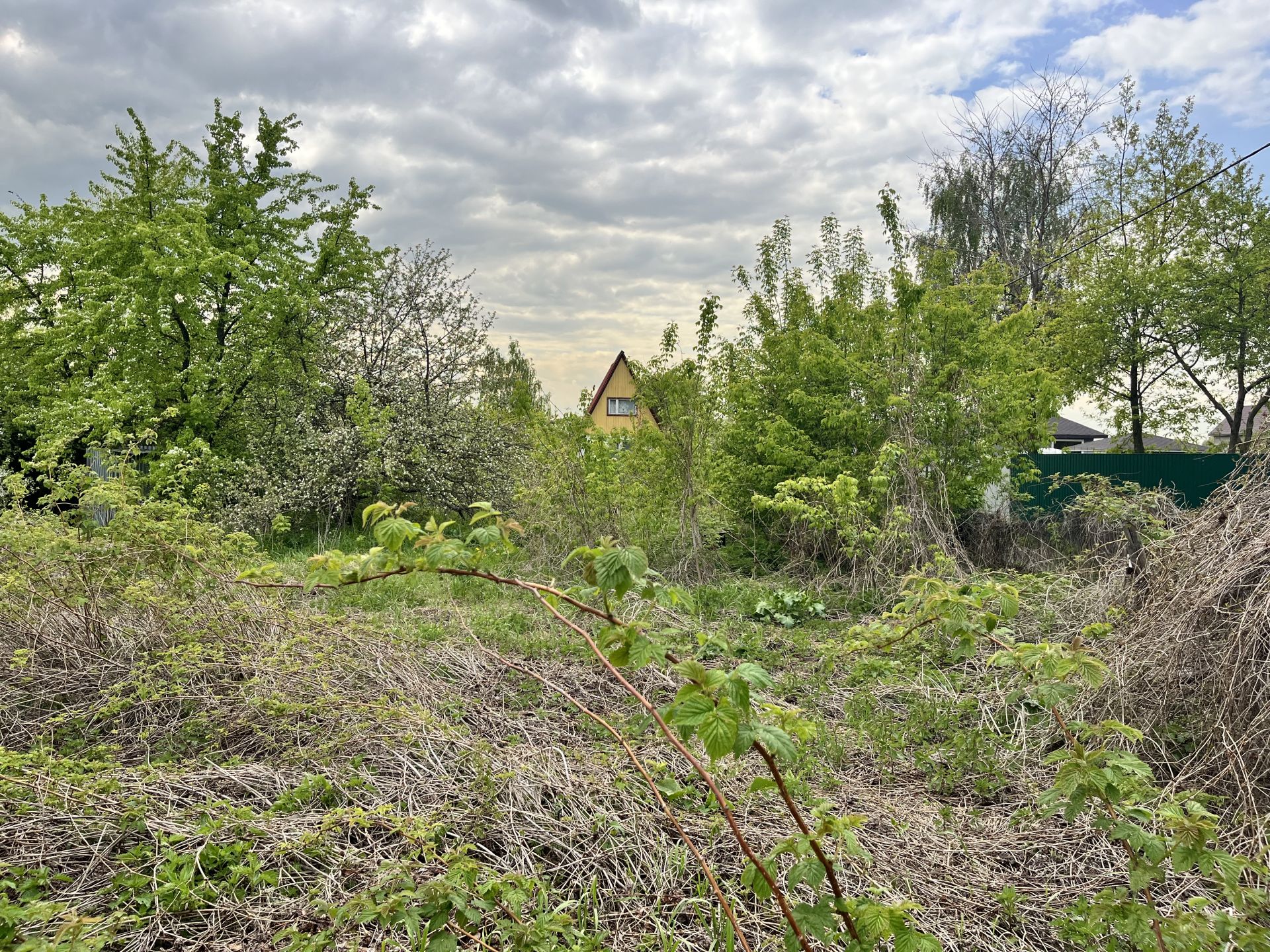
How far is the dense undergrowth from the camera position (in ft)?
6.13

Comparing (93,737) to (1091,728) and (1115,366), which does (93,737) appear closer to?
(1091,728)

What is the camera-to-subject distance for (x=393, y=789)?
2.75 metres

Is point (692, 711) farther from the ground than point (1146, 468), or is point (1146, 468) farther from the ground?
point (1146, 468)

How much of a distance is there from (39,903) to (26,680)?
2.09 metres

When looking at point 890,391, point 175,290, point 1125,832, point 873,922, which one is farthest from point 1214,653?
point 175,290

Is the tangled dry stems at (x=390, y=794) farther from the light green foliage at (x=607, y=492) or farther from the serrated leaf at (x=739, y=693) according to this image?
the light green foliage at (x=607, y=492)

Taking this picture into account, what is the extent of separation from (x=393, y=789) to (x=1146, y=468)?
15693 mm

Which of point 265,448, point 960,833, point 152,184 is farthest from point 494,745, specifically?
point 152,184

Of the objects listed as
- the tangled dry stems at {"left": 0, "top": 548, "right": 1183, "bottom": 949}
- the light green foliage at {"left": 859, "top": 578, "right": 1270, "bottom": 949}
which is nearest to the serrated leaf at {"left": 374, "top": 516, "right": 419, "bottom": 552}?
the tangled dry stems at {"left": 0, "top": 548, "right": 1183, "bottom": 949}

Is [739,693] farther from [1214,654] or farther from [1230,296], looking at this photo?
[1230,296]

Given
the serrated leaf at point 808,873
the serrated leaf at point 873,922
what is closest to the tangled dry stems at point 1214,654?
the serrated leaf at point 873,922

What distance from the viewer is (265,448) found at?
10867mm

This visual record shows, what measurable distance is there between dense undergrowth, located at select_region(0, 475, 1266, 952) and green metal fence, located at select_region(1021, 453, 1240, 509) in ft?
32.7

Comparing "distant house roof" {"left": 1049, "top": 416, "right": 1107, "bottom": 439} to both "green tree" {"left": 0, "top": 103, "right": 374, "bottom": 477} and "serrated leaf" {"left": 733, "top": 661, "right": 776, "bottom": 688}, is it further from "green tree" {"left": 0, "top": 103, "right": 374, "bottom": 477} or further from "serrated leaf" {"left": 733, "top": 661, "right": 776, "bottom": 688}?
"serrated leaf" {"left": 733, "top": 661, "right": 776, "bottom": 688}
